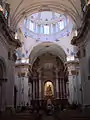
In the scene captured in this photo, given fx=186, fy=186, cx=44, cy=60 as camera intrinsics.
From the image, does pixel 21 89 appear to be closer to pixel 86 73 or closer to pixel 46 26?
pixel 46 26

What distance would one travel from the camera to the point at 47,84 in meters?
30.2

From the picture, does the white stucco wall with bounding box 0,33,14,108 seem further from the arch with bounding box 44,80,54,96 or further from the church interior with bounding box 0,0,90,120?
the arch with bounding box 44,80,54,96

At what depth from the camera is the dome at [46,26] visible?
23359 mm

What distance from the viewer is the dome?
23.4 metres

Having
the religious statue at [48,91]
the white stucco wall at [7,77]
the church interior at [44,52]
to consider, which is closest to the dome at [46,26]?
the church interior at [44,52]

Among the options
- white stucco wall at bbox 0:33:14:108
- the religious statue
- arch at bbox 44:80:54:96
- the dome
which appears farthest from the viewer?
arch at bbox 44:80:54:96

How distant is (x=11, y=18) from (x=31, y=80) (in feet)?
54.5

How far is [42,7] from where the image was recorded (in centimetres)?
1474

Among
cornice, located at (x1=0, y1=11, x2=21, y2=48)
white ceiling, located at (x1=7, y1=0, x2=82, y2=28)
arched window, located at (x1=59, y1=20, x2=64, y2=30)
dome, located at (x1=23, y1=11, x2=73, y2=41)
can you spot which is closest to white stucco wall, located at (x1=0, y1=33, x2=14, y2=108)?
cornice, located at (x1=0, y1=11, x2=21, y2=48)

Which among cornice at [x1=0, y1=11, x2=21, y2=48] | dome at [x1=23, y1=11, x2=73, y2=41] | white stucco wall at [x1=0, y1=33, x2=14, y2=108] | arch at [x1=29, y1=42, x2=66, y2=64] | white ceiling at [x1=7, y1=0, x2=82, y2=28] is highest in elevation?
dome at [x1=23, y1=11, x2=73, y2=41]

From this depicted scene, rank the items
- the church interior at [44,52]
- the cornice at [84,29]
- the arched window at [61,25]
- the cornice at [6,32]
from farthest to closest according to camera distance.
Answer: the arched window at [61,25]
the church interior at [44,52]
the cornice at [6,32]
the cornice at [84,29]

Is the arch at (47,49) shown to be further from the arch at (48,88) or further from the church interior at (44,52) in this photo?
the arch at (48,88)

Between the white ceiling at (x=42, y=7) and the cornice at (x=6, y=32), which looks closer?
the cornice at (x=6, y=32)

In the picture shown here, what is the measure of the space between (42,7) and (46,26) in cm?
1022
